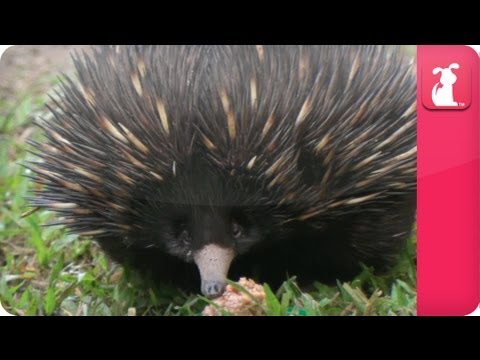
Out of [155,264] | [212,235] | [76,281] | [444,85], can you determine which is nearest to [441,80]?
[444,85]

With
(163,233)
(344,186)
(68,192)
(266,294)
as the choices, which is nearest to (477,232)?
(344,186)

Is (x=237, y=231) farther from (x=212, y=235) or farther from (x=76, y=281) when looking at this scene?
(x=76, y=281)

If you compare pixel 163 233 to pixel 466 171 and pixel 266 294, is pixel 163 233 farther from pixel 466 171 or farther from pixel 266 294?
pixel 466 171

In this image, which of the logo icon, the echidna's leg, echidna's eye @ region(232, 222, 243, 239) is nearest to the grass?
the echidna's leg

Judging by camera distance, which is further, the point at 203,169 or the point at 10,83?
the point at 10,83

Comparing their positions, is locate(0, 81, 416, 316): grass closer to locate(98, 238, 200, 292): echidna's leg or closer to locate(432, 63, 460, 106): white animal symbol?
locate(98, 238, 200, 292): echidna's leg

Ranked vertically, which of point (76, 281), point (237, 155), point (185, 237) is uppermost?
point (237, 155)
